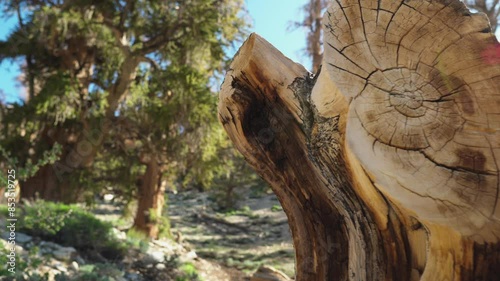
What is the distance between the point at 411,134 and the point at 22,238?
22.0ft

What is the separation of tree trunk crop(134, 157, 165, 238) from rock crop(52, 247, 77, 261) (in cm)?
340

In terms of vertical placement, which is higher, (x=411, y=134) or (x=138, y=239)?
(x=411, y=134)

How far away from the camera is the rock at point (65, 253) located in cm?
633

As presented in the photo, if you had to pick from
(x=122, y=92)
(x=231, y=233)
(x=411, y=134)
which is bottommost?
(x=231, y=233)

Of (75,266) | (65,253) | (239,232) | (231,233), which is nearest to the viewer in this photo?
(75,266)

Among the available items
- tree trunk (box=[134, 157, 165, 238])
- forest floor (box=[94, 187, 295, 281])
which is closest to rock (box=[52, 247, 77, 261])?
forest floor (box=[94, 187, 295, 281])

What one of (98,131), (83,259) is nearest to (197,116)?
(98,131)

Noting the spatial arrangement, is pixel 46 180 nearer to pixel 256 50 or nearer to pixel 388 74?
pixel 256 50

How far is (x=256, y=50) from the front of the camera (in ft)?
6.99

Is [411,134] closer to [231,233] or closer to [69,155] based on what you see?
[69,155]

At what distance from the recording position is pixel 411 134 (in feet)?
4.64

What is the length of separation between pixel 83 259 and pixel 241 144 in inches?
217

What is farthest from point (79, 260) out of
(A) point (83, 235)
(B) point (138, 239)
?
(B) point (138, 239)

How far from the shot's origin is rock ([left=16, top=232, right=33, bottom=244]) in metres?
6.51
